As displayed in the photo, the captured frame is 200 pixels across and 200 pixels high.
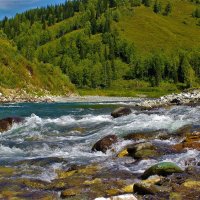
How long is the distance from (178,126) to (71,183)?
50.8ft

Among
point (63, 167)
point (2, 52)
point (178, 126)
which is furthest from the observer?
point (2, 52)

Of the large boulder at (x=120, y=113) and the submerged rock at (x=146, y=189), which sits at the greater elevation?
the submerged rock at (x=146, y=189)

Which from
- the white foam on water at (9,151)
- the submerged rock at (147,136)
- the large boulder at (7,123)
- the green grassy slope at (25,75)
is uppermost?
the green grassy slope at (25,75)

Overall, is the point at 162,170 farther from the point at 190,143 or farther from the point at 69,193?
the point at 190,143

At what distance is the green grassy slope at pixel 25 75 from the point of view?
92.2 m

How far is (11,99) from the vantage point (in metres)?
81.4

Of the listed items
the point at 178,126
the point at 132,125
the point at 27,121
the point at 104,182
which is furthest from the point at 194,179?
the point at 27,121

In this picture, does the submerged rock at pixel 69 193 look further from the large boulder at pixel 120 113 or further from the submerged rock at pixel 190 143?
the large boulder at pixel 120 113

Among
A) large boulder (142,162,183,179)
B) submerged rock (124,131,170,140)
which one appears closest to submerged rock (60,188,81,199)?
large boulder (142,162,183,179)

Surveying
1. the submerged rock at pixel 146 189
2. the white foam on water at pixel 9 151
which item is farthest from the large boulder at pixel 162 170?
the white foam on water at pixel 9 151

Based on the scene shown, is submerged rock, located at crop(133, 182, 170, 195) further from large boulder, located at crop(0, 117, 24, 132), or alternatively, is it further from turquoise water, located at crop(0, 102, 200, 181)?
large boulder, located at crop(0, 117, 24, 132)

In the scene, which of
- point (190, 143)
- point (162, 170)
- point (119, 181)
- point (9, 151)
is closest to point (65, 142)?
point (9, 151)

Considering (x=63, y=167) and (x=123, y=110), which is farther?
(x=123, y=110)

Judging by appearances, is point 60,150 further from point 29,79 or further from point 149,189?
point 29,79
